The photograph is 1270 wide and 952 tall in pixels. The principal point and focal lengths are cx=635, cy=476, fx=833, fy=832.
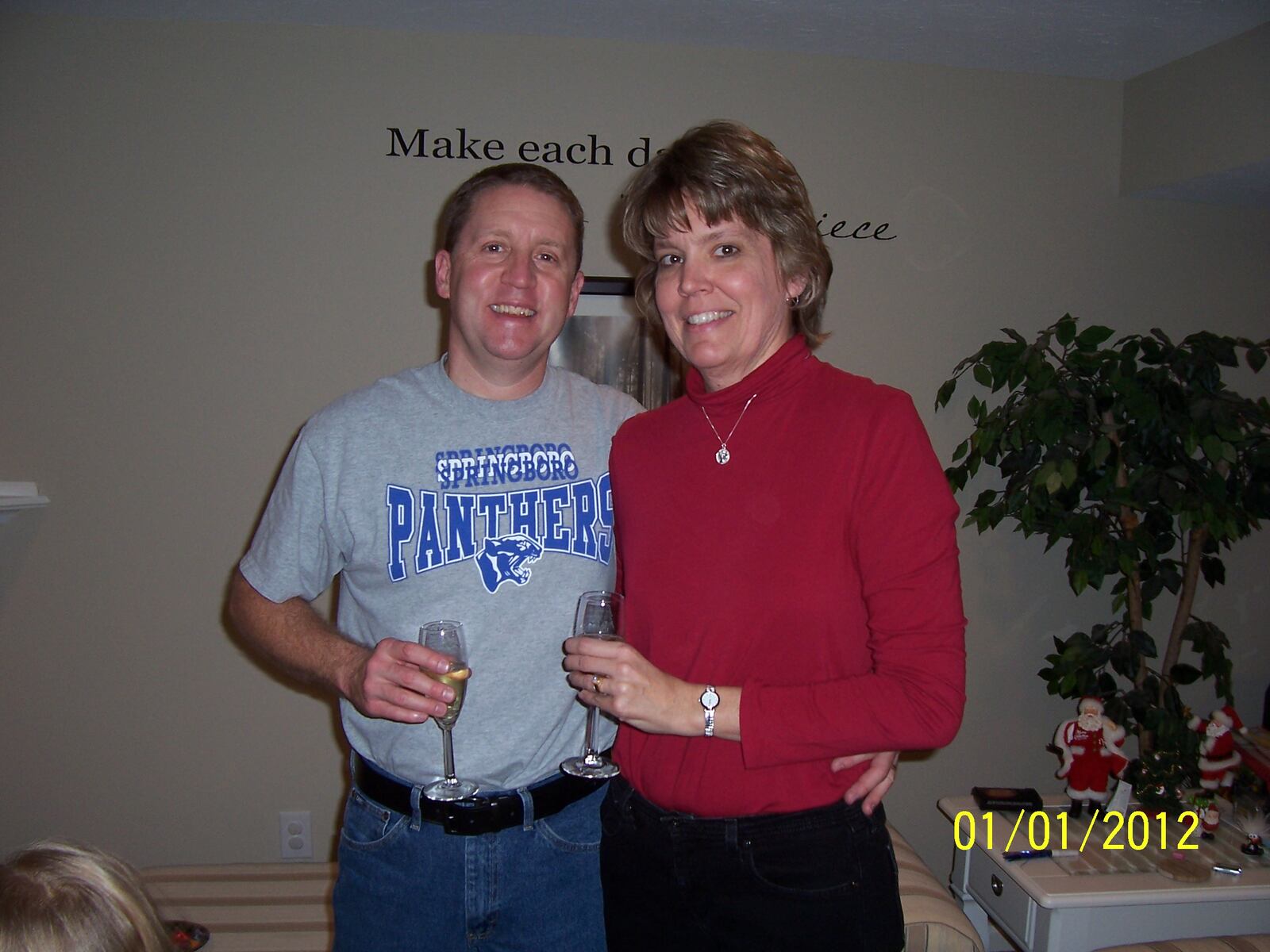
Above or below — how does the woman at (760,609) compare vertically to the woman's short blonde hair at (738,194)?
below

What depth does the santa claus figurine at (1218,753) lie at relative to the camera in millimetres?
2682

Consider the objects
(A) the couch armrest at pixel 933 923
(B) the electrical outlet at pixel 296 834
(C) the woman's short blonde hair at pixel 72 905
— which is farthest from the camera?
(B) the electrical outlet at pixel 296 834

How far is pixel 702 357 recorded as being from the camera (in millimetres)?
1346

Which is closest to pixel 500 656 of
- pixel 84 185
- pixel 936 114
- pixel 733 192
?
pixel 733 192

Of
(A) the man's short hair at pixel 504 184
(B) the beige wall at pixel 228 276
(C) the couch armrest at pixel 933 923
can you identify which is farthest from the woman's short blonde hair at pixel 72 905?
(B) the beige wall at pixel 228 276

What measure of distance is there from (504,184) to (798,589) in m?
0.95

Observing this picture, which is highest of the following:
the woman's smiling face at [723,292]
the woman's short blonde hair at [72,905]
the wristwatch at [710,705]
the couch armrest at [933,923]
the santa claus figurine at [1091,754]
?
the woman's smiling face at [723,292]

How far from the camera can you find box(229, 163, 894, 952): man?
1.43 m

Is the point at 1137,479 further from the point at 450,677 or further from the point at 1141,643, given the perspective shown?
the point at 450,677

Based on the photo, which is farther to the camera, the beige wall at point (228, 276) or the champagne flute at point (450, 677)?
the beige wall at point (228, 276)

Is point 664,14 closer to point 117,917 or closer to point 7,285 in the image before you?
point 7,285

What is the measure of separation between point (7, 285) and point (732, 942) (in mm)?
3175
